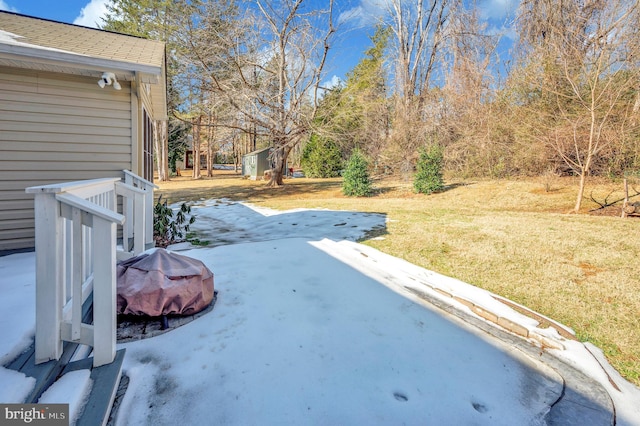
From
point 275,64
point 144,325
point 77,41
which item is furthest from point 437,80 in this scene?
point 144,325

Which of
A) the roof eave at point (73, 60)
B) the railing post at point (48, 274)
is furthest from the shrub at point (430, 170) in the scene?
the railing post at point (48, 274)

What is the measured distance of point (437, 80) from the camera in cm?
1705

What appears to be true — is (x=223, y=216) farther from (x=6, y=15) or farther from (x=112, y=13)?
(x=112, y=13)

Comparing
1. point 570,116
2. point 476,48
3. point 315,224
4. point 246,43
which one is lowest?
point 315,224

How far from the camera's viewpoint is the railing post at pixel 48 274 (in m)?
1.50

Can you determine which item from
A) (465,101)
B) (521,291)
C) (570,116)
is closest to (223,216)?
(521,291)

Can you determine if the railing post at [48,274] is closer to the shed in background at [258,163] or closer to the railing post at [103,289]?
the railing post at [103,289]

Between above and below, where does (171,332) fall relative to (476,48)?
below

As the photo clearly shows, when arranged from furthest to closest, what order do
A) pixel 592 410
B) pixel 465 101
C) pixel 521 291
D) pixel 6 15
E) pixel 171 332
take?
1. pixel 465 101
2. pixel 6 15
3. pixel 521 291
4. pixel 171 332
5. pixel 592 410

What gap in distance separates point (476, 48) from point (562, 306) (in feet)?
52.8

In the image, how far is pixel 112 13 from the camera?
62.0 ft

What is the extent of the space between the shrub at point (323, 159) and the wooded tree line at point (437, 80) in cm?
380

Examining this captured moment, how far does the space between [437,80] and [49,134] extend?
57.4 ft

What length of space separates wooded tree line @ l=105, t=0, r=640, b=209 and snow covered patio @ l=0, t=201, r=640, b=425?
23.0 ft
